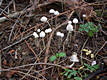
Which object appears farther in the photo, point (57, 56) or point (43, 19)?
point (43, 19)

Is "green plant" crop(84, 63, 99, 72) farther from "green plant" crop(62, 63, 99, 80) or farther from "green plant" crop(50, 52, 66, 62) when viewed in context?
"green plant" crop(50, 52, 66, 62)

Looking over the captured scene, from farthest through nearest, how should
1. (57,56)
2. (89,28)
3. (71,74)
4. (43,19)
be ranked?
(43,19) → (89,28) → (57,56) → (71,74)

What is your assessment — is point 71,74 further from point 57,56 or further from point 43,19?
point 43,19

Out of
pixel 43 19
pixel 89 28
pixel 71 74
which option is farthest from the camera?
pixel 43 19

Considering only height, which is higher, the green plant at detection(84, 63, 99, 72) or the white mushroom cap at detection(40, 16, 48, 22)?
the white mushroom cap at detection(40, 16, 48, 22)

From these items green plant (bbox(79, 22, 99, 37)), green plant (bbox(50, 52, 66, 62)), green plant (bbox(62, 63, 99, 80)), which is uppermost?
green plant (bbox(79, 22, 99, 37))

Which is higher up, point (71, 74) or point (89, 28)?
point (89, 28)

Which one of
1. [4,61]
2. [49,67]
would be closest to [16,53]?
[4,61]

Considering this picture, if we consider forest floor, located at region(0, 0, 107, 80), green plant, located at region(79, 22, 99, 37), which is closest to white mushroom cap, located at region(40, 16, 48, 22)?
forest floor, located at region(0, 0, 107, 80)

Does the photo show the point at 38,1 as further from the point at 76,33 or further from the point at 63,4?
the point at 76,33

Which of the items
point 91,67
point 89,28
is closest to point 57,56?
point 91,67

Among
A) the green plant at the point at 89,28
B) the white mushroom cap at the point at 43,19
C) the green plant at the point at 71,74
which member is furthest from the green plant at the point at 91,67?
the white mushroom cap at the point at 43,19
